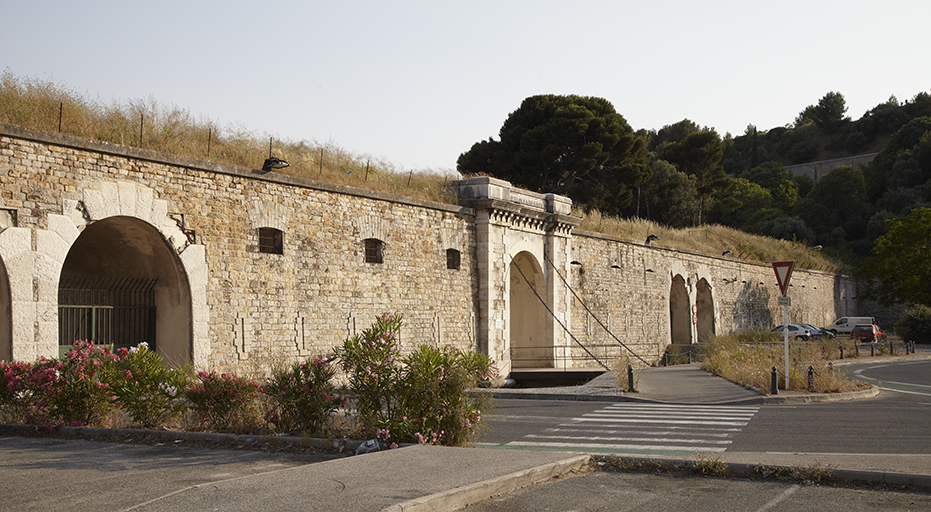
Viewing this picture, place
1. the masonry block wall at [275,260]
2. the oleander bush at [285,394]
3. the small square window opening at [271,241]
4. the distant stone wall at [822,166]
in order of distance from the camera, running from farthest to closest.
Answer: the distant stone wall at [822,166]
the small square window opening at [271,241]
the masonry block wall at [275,260]
the oleander bush at [285,394]

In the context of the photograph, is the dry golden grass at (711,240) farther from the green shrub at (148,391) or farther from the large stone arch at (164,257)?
the green shrub at (148,391)

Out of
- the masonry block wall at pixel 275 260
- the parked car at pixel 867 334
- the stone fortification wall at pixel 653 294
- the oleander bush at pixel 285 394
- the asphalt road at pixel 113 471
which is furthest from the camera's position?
the parked car at pixel 867 334

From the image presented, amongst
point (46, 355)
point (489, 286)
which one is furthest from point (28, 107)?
point (489, 286)

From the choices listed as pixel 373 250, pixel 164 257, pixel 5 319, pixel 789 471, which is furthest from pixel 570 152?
pixel 789 471

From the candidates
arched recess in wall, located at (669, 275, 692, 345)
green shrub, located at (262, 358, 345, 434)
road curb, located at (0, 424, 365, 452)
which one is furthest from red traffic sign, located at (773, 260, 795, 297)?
arched recess in wall, located at (669, 275, 692, 345)

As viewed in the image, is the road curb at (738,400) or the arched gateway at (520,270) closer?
the road curb at (738,400)

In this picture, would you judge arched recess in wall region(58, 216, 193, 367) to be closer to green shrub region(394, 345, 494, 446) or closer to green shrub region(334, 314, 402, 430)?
green shrub region(334, 314, 402, 430)

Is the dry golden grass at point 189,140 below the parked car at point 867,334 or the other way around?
the other way around

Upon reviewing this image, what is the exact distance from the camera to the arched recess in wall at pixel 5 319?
12.5 m

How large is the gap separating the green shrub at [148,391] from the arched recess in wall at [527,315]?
16.2m

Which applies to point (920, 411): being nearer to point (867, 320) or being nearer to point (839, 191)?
point (867, 320)

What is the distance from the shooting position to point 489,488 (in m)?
6.77

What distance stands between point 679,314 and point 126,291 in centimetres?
2721

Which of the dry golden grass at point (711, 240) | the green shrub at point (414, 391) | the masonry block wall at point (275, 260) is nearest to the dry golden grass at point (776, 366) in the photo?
the masonry block wall at point (275, 260)
